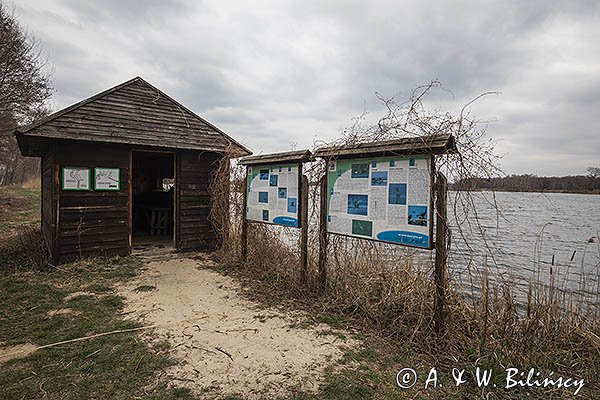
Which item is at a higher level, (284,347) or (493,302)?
(493,302)

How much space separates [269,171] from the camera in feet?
17.9

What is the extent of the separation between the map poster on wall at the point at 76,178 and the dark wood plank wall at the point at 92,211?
76 mm

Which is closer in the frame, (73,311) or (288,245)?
(73,311)

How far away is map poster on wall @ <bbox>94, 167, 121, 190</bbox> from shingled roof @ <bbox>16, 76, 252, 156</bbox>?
0.65 metres

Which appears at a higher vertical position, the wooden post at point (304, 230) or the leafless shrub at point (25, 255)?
the wooden post at point (304, 230)

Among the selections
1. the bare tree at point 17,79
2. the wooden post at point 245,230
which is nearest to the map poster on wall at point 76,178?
the wooden post at point 245,230

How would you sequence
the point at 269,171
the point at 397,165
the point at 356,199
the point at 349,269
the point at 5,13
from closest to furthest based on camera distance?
the point at 397,165
the point at 356,199
the point at 349,269
the point at 269,171
the point at 5,13

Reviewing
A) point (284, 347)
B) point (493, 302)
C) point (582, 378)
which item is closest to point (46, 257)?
point (284, 347)

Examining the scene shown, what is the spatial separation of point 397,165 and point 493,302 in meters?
1.87

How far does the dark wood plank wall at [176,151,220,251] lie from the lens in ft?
23.9

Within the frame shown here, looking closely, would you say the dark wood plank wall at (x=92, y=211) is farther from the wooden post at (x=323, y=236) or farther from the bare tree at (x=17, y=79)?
the bare tree at (x=17, y=79)

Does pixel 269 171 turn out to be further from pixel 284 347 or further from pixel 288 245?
pixel 284 347

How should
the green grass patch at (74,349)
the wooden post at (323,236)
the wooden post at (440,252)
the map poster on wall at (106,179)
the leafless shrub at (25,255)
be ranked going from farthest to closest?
the map poster on wall at (106,179)
the leafless shrub at (25,255)
the wooden post at (323,236)
the wooden post at (440,252)
the green grass patch at (74,349)

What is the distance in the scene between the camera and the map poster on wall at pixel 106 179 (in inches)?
248
